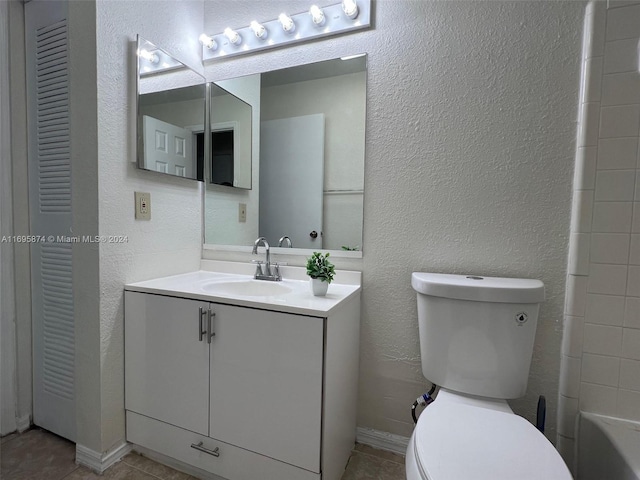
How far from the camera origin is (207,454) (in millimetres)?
1252

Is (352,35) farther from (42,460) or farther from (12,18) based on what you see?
(42,460)

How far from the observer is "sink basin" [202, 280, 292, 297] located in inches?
58.3

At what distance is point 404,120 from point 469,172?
352 millimetres

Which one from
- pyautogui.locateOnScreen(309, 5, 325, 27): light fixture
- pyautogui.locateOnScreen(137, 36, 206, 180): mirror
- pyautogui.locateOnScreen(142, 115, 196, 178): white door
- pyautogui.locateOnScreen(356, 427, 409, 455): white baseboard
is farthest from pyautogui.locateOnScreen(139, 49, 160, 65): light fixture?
pyautogui.locateOnScreen(356, 427, 409, 455): white baseboard

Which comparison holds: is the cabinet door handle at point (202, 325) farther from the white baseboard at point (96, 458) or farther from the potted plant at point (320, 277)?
the white baseboard at point (96, 458)

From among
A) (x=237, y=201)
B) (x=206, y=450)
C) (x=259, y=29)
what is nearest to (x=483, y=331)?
(x=206, y=450)

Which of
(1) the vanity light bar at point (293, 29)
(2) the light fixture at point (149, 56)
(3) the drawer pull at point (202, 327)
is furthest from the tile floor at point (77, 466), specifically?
(1) the vanity light bar at point (293, 29)

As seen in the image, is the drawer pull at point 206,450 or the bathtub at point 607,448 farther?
the drawer pull at point 206,450

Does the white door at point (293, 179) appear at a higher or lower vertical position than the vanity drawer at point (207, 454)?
higher

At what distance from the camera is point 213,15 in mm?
1748

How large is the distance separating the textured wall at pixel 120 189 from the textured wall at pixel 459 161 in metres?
0.76

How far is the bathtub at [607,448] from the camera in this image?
0.94m

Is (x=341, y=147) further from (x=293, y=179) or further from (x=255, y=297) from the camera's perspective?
(x=255, y=297)

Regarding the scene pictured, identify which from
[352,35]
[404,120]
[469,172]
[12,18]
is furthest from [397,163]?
[12,18]
